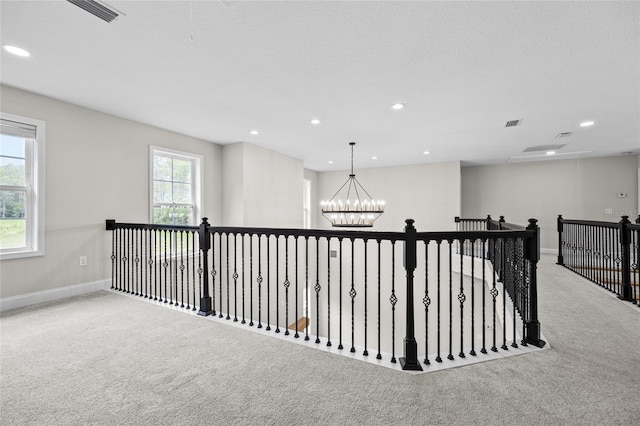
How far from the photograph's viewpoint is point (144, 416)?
1.55 m

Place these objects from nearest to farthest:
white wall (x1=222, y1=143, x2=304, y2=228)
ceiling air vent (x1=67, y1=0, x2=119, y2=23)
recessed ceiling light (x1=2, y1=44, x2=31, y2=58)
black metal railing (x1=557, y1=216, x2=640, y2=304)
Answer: ceiling air vent (x1=67, y1=0, x2=119, y2=23)
recessed ceiling light (x1=2, y1=44, x2=31, y2=58)
black metal railing (x1=557, y1=216, x2=640, y2=304)
white wall (x1=222, y1=143, x2=304, y2=228)

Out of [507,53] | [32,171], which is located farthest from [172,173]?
[507,53]

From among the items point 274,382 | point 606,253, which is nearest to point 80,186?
point 274,382

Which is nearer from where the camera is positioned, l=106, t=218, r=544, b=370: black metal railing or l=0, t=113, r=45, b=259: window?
l=106, t=218, r=544, b=370: black metal railing

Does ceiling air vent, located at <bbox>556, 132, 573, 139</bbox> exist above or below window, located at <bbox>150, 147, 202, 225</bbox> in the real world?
above

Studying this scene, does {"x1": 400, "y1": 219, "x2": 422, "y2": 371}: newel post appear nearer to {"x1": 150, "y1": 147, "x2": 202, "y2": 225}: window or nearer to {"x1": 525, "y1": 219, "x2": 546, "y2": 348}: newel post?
{"x1": 525, "y1": 219, "x2": 546, "y2": 348}: newel post

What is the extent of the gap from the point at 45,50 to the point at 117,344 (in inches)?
102

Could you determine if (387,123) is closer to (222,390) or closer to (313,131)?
(313,131)

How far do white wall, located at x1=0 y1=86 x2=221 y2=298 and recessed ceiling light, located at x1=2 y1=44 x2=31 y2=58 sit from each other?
102cm

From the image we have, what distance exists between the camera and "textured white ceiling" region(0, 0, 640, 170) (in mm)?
2090

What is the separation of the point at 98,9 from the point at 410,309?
9.88 feet

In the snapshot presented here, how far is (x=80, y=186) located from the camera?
388cm

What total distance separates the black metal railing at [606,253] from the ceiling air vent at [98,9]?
509 cm

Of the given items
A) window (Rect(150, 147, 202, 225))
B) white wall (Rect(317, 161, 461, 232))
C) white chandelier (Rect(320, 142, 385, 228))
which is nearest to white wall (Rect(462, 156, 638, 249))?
white wall (Rect(317, 161, 461, 232))
